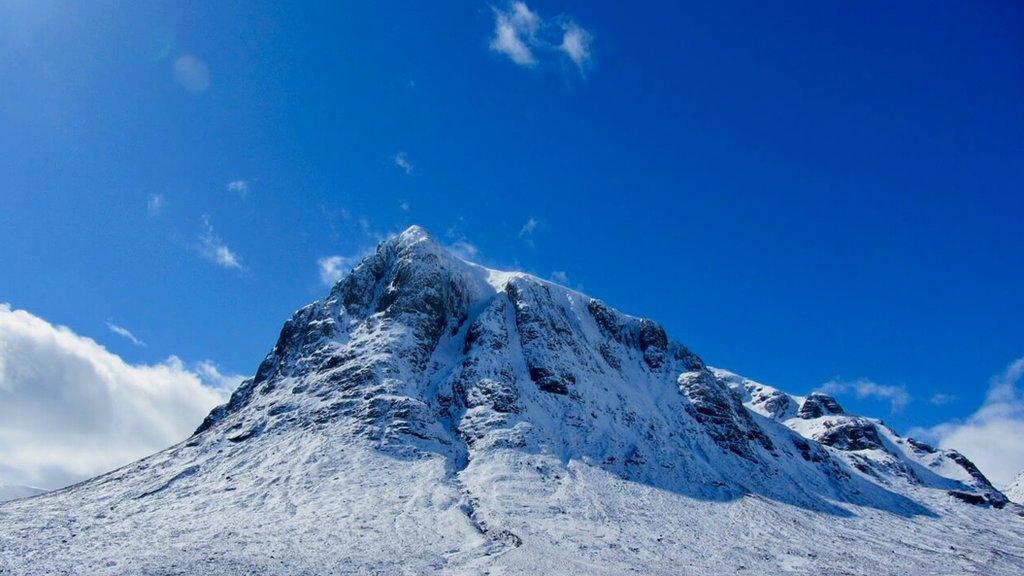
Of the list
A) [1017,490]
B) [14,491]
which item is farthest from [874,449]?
[14,491]

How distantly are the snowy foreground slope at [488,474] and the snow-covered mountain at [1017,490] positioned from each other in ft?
208

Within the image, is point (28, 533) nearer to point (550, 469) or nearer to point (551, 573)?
point (551, 573)

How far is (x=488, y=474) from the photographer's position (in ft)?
206

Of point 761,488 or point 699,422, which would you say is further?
point 699,422

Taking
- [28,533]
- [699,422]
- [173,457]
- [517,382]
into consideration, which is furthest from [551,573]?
[699,422]

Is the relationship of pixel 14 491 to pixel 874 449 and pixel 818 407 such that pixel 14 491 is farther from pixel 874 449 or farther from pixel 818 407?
pixel 874 449

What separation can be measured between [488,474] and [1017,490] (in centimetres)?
19488

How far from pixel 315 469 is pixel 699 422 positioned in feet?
196

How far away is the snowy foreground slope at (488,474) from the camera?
44.2 meters

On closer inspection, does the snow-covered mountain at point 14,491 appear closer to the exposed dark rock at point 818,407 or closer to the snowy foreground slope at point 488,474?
the snowy foreground slope at point 488,474

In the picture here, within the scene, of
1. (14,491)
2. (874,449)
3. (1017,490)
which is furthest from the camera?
(1017,490)

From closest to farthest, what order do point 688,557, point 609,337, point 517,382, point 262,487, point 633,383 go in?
1. point 688,557
2. point 262,487
3. point 517,382
4. point 633,383
5. point 609,337

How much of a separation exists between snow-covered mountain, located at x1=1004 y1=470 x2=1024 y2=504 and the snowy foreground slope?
6346 centimetres

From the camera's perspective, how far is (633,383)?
3967 inches
